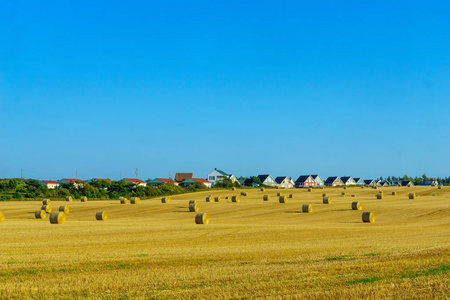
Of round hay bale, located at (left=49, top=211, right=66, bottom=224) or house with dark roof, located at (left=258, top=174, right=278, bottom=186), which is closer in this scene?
round hay bale, located at (left=49, top=211, right=66, bottom=224)

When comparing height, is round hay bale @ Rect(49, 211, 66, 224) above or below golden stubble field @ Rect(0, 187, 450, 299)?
above

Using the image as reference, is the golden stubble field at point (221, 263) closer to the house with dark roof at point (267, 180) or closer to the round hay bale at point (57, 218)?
the round hay bale at point (57, 218)

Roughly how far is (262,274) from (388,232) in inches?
645

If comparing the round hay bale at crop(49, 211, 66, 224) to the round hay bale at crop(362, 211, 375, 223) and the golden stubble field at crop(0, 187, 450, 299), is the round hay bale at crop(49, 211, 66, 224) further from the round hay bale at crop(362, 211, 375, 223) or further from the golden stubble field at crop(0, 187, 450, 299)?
the round hay bale at crop(362, 211, 375, 223)

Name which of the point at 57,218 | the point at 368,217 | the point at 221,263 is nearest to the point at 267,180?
the point at 368,217

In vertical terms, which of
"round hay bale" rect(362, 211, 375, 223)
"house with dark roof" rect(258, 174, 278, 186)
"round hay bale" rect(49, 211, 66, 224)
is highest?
"house with dark roof" rect(258, 174, 278, 186)

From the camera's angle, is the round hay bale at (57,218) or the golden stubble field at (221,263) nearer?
the golden stubble field at (221,263)

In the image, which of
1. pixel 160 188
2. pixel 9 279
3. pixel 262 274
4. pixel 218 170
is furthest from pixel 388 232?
pixel 218 170

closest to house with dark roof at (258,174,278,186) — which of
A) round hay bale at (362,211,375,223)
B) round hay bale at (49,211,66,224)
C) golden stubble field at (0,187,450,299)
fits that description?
round hay bale at (362,211,375,223)

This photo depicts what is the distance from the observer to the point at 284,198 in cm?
5653

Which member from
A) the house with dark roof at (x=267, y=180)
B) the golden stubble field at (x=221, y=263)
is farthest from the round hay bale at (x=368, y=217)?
the house with dark roof at (x=267, y=180)

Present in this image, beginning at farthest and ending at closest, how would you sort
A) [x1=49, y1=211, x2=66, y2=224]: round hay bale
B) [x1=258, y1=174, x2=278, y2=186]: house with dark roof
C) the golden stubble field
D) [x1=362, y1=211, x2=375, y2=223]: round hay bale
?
1. [x1=258, y1=174, x2=278, y2=186]: house with dark roof
2. [x1=362, y1=211, x2=375, y2=223]: round hay bale
3. [x1=49, y1=211, x2=66, y2=224]: round hay bale
4. the golden stubble field

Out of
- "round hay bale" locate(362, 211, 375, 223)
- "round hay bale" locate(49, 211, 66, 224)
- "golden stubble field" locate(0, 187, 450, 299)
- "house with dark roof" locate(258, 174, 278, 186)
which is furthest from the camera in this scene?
"house with dark roof" locate(258, 174, 278, 186)

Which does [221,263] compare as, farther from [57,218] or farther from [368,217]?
[368,217]
